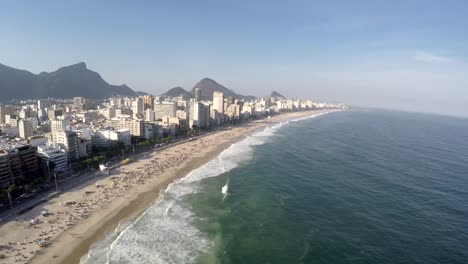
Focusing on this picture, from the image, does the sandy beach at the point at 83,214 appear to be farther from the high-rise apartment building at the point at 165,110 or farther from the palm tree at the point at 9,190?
the high-rise apartment building at the point at 165,110

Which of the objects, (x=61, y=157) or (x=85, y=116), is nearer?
(x=61, y=157)

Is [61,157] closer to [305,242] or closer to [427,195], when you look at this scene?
[305,242]

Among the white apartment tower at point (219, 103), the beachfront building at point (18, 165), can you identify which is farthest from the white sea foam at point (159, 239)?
the white apartment tower at point (219, 103)

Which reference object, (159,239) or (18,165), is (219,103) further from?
(159,239)

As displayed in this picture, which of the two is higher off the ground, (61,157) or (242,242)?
(61,157)

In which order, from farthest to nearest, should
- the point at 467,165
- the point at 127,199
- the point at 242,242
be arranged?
1. the point at 467,165
2. the point at 127,199
3. the point at 242,242

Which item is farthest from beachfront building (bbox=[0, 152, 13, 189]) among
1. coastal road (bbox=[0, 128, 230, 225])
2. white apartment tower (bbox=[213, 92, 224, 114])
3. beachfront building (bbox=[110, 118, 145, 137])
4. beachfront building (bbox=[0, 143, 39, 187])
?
white apartment tower (bbox=[213, 92, 224, 114])

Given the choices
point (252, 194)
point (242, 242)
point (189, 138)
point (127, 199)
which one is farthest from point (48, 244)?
point (189, 138)

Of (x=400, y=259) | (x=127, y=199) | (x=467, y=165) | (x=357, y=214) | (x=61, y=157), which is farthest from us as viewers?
(x=467, y=165)
